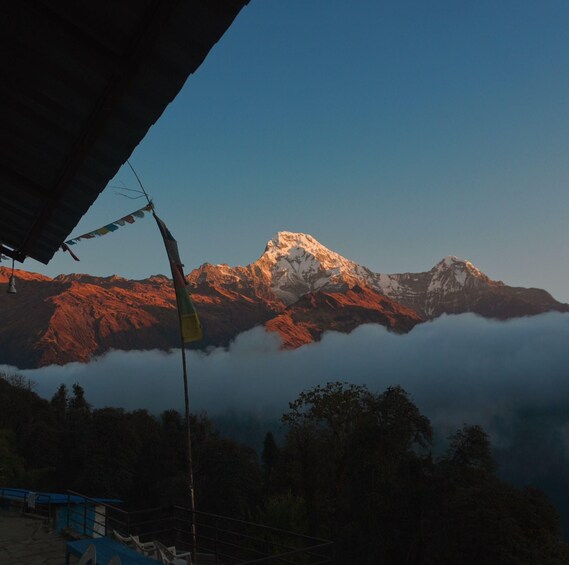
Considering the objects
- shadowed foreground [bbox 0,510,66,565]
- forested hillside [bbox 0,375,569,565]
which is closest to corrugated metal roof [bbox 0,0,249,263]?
shadowed foreground [bbox 0,510,66,565]

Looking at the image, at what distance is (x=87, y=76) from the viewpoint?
3252mm

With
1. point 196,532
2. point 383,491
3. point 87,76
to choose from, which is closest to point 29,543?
point 196,532

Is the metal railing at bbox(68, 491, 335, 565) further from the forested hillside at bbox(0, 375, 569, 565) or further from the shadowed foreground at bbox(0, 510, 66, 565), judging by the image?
the forested hillside at bbox(0, 375, 569, 565)

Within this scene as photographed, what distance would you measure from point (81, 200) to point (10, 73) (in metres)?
1.86

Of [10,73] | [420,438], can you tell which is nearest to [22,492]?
[10,73]

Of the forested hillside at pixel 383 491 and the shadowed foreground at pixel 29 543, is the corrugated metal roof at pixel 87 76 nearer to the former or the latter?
the shadowed foreground at pixel 29 543

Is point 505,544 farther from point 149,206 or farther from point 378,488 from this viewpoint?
point 149,206

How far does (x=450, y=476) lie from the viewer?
41.3 m

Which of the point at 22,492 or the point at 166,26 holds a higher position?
the point at 166,26

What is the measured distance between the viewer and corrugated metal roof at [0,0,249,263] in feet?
9.05

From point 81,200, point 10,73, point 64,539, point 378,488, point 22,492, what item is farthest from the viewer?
point 378,488

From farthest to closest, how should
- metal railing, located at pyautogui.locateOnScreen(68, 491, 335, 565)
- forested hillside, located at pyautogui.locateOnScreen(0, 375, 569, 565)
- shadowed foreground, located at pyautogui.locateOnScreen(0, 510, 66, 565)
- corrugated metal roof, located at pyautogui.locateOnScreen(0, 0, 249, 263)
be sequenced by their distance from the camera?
forested hillside, located at pyautogui.locateOnScreen(0, 375, 569, 565)
shadowed foreground, located at pyautogui.locateOnScreen(0, 510, 66, 565)
metal railing, located at pyautogui.locateOnScreen(68, 491, 335, 565)
corrugated metal roof, located at pyautogui.locateOnScreen(0, 0, 249, 263)

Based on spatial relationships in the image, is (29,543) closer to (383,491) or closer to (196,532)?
(196,532)

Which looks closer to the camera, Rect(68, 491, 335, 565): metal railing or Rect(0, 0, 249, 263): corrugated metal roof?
Rect(0, 0, 249, 263): corrugated metal roof
